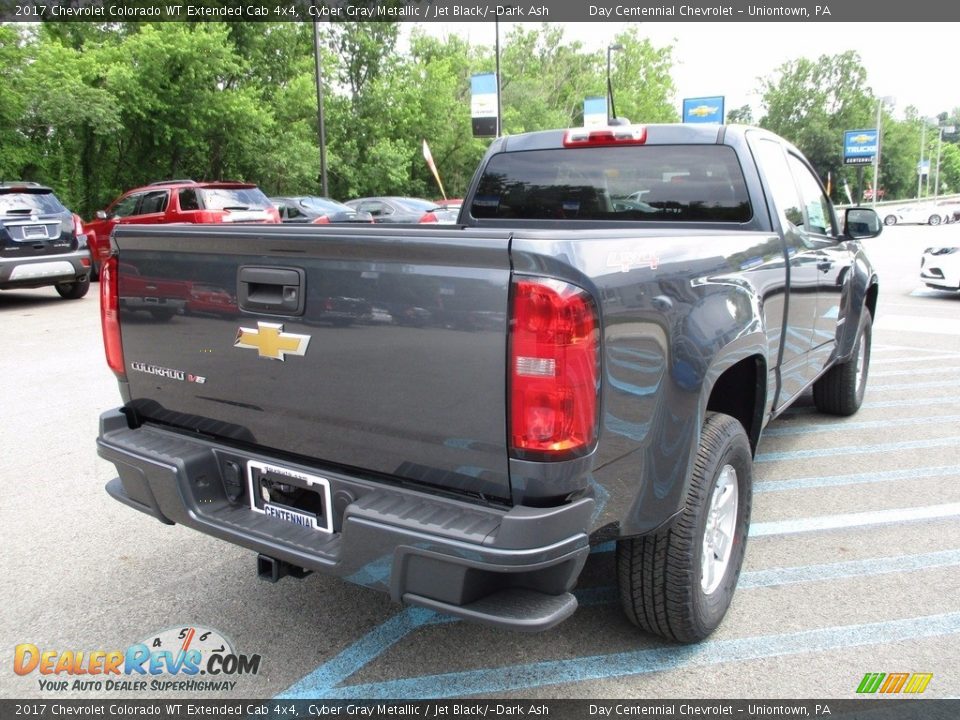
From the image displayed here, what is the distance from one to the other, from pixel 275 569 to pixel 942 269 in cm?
1229

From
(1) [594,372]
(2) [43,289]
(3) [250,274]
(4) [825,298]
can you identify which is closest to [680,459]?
(1) [594,372]

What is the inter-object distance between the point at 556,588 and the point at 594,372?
60 centimetres

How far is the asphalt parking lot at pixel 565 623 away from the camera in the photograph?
104 inches

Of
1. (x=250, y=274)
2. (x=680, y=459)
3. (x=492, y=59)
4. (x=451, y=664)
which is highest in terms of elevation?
(x=492, y=59)

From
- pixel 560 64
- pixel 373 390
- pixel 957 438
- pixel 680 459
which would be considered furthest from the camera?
pixel 560 64

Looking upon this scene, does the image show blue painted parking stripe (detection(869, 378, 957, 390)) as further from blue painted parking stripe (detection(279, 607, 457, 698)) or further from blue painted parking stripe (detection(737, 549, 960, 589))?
blue painted parking stripe (detection(279, 607, 457, 698))

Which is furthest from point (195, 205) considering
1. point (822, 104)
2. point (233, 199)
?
point (822, 104)

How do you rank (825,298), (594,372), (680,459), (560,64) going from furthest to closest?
(560,64) → (825,298) → (680,459) → (594,372)

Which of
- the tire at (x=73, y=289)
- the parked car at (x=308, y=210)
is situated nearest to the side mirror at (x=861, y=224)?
the tire at (x=73, y=289)

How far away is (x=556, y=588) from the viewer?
212cm

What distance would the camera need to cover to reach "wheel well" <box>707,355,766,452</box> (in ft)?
10.5

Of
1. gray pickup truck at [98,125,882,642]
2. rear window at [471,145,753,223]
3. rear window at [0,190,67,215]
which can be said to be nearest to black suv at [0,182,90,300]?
rear window at [0,190,67,215]

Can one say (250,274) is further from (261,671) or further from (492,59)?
(492,59)

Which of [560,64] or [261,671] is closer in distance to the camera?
[261,671]
